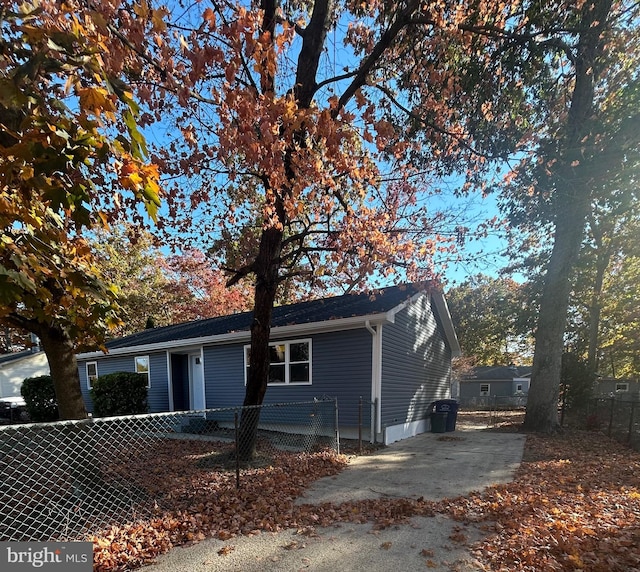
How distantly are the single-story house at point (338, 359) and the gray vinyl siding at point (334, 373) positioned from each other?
0.08ft

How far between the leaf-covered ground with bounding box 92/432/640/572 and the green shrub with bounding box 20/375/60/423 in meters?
9.51

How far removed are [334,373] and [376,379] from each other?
124 centimetres

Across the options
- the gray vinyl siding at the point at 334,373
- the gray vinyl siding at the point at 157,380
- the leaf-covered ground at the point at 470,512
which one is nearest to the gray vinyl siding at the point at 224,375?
the gray vinyl siding at the point at 334,373

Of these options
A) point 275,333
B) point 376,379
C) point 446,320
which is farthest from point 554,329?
point 275,333

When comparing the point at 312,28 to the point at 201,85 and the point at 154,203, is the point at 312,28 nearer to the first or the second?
the point at 201,85

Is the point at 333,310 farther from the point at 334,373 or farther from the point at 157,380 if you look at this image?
the point at 157,380

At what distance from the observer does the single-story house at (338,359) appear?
9.08 meters

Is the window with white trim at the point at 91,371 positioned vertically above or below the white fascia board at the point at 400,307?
below

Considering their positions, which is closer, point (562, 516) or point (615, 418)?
point (562, 516)

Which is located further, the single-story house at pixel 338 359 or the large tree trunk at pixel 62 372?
the single-story house at pixel 338 359

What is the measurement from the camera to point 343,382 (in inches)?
372

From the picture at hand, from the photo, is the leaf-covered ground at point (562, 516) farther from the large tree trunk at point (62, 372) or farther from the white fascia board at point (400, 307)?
the large tree trunk at point (62, 372)

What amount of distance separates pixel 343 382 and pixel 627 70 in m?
11.5

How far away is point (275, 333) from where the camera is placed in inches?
410
